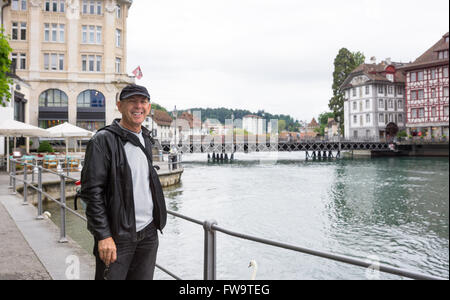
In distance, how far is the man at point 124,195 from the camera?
8.38 ft

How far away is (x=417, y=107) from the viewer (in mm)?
67062

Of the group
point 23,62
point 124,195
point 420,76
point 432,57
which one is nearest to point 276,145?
point 420,76

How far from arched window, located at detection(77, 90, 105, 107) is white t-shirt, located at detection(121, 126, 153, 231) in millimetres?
41734

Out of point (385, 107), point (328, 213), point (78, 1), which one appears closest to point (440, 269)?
point (328, 213)

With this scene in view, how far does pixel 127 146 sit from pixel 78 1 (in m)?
44.2

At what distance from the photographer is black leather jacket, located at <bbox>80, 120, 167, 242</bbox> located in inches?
100

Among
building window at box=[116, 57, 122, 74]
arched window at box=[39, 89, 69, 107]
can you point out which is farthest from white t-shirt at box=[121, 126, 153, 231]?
building window at box=[116, 57, 122, 74]

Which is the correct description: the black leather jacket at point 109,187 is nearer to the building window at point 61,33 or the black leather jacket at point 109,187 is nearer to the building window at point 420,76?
the building window at point 61,33

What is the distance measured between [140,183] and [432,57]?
72.0m

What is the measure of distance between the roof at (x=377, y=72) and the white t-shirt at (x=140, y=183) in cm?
7504

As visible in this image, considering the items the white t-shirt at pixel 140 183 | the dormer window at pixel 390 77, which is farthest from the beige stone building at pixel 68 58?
the dormer window at pixel 390 77
